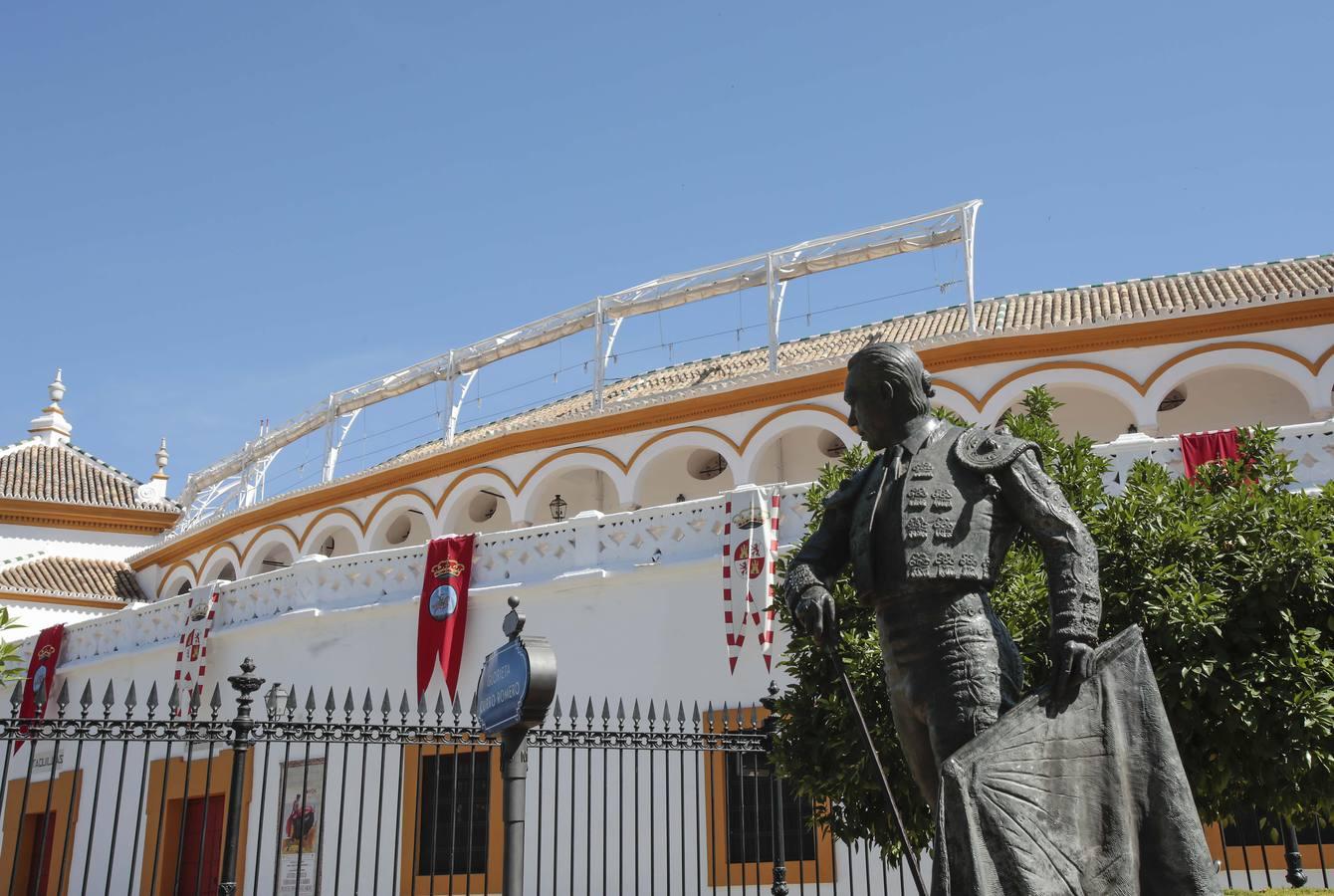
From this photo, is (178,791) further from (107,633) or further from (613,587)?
(613,587)

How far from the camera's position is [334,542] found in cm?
2658

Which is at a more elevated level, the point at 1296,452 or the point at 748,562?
the point at 1296,452

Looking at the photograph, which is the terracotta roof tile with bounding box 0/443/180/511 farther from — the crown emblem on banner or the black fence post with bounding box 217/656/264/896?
the black fence post with bounding box 217/656/264/896

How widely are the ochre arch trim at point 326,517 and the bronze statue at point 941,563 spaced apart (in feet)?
69.0

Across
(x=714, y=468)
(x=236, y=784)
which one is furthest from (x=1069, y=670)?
(x=714, y=468)

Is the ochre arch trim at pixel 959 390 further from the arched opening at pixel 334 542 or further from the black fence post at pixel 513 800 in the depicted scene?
the black fence post at pixel 513 800

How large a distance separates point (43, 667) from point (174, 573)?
273 inches

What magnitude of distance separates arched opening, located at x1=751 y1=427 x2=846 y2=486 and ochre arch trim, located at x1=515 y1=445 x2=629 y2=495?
2.47m

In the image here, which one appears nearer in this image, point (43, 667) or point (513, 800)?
point (513, 800)

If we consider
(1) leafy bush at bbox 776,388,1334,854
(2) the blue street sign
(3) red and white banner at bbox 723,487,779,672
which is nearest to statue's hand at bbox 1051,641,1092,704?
(1) leafy bush at bbox 776,388,1334,854

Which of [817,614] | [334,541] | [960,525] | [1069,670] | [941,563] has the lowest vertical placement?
[1069,670]

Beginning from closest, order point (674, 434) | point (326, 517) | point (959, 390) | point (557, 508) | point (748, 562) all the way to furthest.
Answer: point (748, 562), point (959, 390), point (674, 434), point (557, 508), point (326, 517)

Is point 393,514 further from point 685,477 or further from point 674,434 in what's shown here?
point 674,434

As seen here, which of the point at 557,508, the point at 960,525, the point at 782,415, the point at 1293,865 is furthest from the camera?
the point at 557,508
